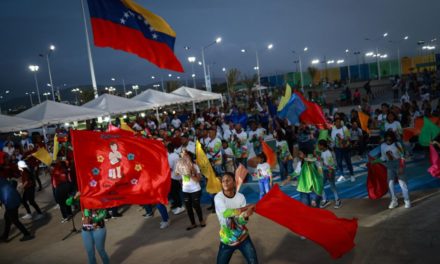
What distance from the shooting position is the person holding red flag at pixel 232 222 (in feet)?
13.4

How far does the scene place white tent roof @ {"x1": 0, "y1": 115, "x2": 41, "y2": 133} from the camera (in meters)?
12.1

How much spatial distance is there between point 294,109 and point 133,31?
5107mm

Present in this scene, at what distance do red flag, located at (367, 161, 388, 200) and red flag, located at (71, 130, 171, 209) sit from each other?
14.7ft

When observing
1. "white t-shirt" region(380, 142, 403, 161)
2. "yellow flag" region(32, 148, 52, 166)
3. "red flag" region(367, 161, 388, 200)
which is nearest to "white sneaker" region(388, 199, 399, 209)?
"red flag" region(367, 161, 388, 200)

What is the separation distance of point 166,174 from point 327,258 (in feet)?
9.39

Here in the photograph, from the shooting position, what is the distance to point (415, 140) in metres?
10.9

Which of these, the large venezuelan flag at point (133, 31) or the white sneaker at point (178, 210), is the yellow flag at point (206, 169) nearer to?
the white sneaker at point (178, 210)

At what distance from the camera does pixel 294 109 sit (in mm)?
10500

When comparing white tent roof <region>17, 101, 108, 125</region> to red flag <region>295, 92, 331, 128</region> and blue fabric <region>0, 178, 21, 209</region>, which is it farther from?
red flag <region>295, 92, 331, 128</region>

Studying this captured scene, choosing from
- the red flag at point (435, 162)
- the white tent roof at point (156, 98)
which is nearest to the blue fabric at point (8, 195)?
the red flag at point (435, 162)

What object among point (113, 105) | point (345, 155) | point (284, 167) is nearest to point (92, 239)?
point (284, 167)

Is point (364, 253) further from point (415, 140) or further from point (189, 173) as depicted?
point (415, 140)

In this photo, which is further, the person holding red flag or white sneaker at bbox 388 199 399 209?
white sneaker at bbox 388 199 399 209

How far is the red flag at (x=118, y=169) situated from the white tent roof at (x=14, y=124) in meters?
8.62
